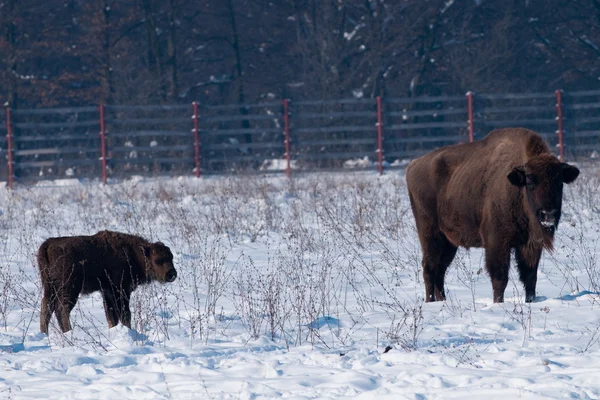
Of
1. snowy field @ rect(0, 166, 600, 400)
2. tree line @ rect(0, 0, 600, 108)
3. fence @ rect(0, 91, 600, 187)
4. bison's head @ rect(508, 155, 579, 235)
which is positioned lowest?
snowy field @ rect(0, 166, 600, 400)

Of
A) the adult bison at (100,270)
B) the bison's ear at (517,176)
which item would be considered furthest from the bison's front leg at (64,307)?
the bison's ear at (517,176)

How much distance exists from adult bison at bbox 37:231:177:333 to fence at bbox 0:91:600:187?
51.6 ft

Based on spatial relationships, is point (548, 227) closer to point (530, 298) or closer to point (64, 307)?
point (530, 298)

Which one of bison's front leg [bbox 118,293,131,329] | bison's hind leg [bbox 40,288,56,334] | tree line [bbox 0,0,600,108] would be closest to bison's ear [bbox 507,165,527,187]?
bison's front leg [bbox 118,293,131,329]

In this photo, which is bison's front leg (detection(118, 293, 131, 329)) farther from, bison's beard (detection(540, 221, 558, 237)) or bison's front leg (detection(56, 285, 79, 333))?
bison's beard (detection(540, 221, 558, 237))

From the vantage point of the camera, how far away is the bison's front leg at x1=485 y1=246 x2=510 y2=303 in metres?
8.45

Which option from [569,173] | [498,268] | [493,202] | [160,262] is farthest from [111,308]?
[569,173]

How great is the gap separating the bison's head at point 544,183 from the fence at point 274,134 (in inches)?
641

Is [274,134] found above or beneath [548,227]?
above

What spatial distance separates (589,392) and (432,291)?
157 inches

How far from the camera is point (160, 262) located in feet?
28.7

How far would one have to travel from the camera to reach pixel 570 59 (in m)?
36.8

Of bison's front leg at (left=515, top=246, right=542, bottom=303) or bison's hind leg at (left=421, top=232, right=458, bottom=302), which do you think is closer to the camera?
bison's front leg at (left=515, top=246, right=542, bottom=303)

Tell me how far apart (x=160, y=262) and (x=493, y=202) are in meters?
2.91
